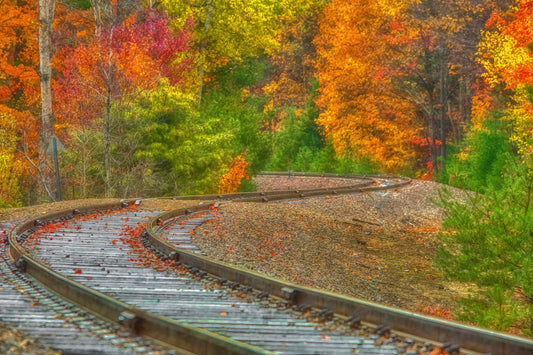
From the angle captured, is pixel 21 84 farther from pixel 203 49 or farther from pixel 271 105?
pixel 271 105

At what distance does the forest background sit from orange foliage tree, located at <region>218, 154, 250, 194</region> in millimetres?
89

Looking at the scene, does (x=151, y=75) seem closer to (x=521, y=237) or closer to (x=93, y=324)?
(x=521, y=237)

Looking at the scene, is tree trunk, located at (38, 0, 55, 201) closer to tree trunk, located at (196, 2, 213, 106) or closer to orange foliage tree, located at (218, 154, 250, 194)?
orange foliage tree, located at (218, 154, 250, 194)

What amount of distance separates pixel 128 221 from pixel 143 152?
1050 cm

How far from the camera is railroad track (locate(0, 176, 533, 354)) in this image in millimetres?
5242

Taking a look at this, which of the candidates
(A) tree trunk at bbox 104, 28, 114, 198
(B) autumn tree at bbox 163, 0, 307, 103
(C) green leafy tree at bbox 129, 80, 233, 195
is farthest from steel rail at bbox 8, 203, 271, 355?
(B) autumn tree at bbox 163, 0, 307, 103

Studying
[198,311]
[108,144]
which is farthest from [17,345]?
[108,144]

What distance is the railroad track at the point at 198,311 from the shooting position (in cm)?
524

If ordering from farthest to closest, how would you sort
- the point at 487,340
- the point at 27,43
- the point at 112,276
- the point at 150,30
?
1. the point at 27,43
2. the point at 150,30
3. the point at 112,276
4. the point at 487,340

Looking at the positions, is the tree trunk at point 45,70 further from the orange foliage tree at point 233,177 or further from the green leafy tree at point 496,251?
the green leafy tree at point 496,251

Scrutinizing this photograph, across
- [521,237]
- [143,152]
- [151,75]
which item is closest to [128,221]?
[521,237]

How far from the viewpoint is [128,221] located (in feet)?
48.3

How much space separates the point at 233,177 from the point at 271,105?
28427mm

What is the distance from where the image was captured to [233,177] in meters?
30.0
